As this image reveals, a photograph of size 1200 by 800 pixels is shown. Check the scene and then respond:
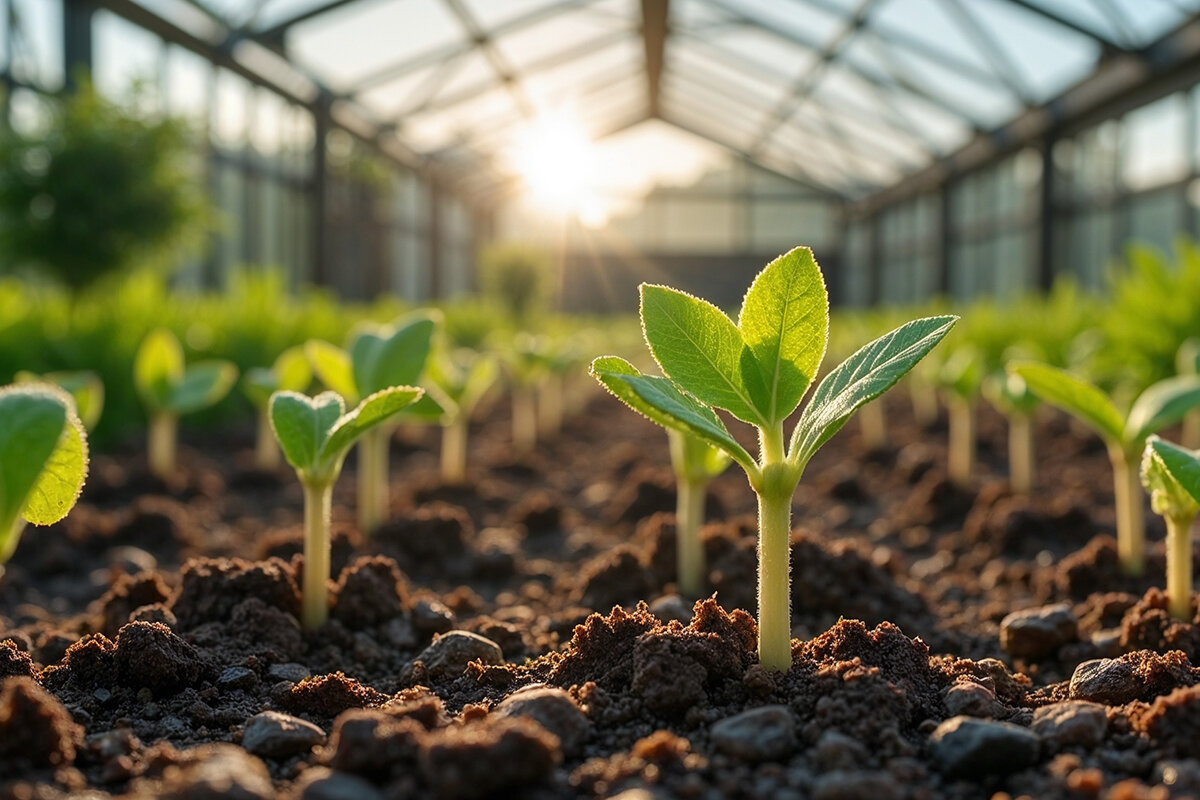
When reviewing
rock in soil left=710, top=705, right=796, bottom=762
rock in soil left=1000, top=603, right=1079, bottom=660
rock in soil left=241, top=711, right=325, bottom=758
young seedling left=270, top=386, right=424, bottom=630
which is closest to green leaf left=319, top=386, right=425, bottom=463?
young seedling left=270, top=386, right=424, bottom=630

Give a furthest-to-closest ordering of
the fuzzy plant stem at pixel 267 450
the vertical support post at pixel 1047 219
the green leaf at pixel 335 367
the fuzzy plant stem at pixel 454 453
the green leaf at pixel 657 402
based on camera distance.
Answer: the vertical support post at pixel 1047 219
the fuzzy plant stem at pixel 267 450
the fuzzy plant stem at pixel 454 453
the green leaf at pixel 335 367
the green leaf at pixel 657 402

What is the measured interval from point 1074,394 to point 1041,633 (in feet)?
1.32

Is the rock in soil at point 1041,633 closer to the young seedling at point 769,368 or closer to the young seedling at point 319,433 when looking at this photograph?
the young seedling at point 769,368

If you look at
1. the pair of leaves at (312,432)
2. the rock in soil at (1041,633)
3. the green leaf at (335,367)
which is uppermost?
the green leaf at (335,367)

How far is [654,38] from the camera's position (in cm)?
1633

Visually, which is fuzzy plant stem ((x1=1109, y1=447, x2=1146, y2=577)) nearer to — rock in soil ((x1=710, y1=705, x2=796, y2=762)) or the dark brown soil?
the dark brown soil

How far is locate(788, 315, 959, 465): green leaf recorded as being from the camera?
42.2 inches

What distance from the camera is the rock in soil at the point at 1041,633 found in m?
1.69

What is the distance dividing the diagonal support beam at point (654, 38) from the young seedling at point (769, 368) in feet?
45.8

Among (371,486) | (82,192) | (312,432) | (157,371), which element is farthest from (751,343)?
(82,192)

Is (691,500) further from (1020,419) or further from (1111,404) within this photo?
(1020,419)

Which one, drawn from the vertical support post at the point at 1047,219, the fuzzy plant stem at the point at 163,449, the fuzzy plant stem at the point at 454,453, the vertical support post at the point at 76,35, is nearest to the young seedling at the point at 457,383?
the fuzzy plant stem at the point at 454,453

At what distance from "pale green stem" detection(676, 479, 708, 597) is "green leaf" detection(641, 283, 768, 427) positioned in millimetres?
750

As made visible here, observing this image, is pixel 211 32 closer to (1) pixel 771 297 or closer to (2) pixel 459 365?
(2) pixel 459 365
